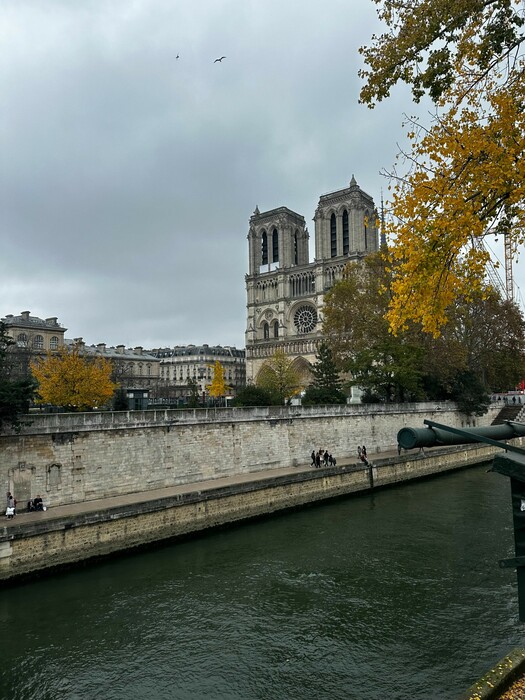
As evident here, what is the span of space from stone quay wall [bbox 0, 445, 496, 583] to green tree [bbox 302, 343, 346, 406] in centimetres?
1459

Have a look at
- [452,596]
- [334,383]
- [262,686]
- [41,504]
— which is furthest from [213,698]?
[334,383]

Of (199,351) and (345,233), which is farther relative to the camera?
(199,351)

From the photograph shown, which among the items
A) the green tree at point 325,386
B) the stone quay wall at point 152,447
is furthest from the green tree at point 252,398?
the stone quay wall at point 152,447

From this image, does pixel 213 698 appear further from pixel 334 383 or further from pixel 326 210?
pixel 326 210

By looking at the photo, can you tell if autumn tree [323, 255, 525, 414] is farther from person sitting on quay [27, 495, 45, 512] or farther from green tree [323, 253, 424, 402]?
person sitting on quay [27, 495, 45, 512]

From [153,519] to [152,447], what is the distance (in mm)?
5054

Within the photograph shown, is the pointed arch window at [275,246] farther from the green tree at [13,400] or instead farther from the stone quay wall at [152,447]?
the green tree at [13,400]

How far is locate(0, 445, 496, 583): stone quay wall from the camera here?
15.2 m

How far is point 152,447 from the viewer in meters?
23.0

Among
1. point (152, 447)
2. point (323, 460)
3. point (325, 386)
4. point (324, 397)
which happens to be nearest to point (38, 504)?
point (152, 447)

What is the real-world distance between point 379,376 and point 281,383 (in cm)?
2062

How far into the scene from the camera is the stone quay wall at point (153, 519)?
15.2 m

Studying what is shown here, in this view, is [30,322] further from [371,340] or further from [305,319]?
[371,340]

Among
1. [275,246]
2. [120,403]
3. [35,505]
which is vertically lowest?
[35,505]
